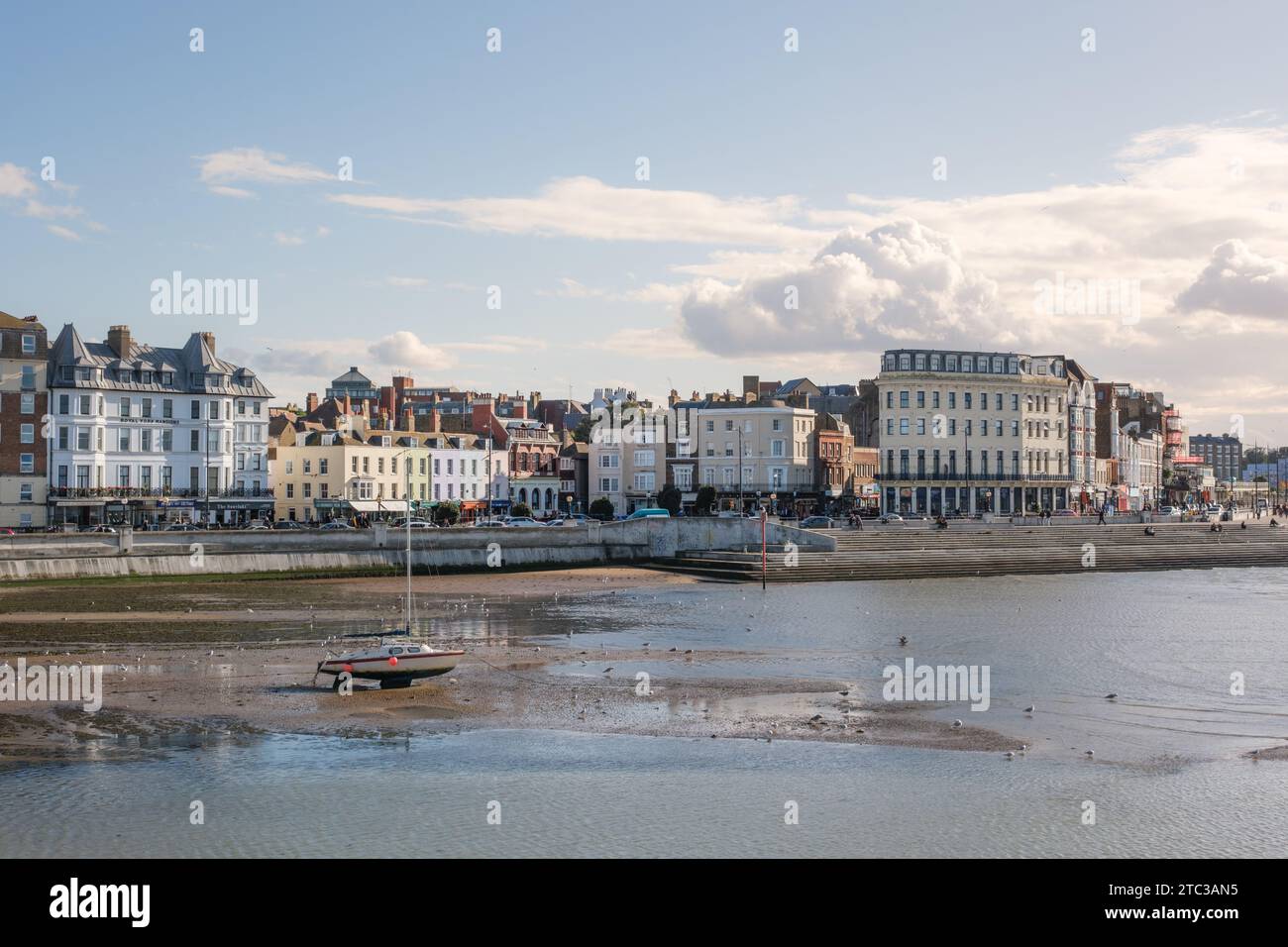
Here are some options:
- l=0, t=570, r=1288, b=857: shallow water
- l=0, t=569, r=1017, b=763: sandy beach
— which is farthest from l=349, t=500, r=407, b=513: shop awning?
l=0, t=570, r=1288, b=857: shallow water

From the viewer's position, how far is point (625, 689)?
1411 inches

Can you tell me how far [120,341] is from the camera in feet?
272

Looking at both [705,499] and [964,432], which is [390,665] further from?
[964,432]

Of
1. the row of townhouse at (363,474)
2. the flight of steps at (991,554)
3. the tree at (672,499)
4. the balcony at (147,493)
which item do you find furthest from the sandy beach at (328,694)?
the tree at (672,499)

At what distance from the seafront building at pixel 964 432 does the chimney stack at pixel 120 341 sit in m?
56.5

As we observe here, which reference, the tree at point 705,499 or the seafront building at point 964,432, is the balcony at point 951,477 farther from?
the tree at point 705,499

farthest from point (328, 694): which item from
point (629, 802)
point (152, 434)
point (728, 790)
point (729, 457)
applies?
point (729, 457)

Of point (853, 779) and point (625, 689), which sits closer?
point (853, 779)

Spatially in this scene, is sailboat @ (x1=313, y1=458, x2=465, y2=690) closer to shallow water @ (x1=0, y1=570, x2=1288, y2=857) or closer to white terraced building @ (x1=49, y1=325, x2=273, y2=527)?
shallow water @ (x1=0, y1=570, x2=1288, y2=857)

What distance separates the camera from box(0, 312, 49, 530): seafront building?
76.5m

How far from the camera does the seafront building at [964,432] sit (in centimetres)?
10575
